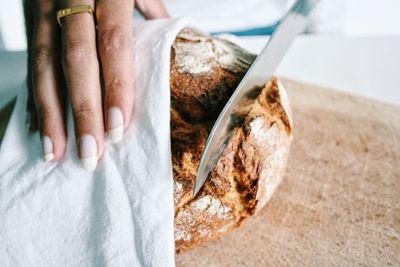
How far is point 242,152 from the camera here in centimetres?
76

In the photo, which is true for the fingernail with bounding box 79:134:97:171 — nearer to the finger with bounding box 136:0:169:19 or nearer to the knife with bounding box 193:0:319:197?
the knife with bounding box 193:0:319:197

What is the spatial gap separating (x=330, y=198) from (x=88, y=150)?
2.05ft

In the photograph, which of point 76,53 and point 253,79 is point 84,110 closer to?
point 76,53

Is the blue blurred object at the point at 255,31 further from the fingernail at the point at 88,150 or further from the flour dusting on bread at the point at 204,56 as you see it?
the fingernail at the point at 88,150

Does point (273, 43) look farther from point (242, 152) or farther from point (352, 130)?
point (352, 130)

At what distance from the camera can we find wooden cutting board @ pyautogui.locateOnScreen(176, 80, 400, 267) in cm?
86

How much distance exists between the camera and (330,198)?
0.99 metres

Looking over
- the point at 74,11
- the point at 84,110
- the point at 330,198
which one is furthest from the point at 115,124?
the point at 330,198

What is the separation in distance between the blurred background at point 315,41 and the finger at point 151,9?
1.05 feet

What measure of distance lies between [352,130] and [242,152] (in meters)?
0.56

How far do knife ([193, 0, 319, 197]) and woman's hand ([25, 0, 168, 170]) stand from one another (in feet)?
0.56

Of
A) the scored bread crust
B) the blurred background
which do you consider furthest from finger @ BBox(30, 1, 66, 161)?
the blurred background

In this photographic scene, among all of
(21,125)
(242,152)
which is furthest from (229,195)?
(21,125)

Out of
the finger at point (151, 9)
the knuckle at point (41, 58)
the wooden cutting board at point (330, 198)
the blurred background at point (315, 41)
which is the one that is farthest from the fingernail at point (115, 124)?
the blurred background at point (315, 41)
